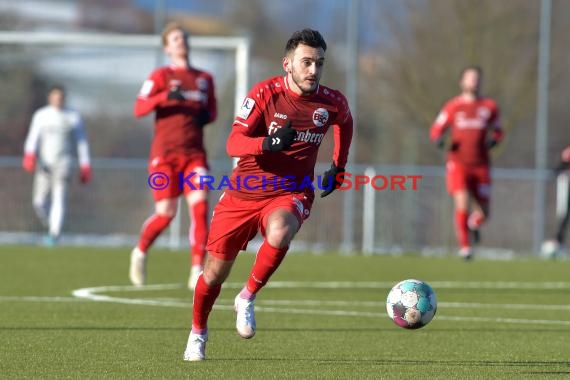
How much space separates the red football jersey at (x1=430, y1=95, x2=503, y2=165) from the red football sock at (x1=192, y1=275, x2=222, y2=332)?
34.0 ft

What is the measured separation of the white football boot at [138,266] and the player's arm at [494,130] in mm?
6299

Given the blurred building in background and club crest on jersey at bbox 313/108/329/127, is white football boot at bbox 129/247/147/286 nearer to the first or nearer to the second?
club crest on jersey at bbox 313/108/329/127

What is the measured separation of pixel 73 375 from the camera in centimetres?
649

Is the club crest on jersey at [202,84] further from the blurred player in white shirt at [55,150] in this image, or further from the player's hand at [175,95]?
the blurred player in white shirt at [55,150]

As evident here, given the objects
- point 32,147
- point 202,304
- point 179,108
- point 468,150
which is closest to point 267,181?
point 202,304

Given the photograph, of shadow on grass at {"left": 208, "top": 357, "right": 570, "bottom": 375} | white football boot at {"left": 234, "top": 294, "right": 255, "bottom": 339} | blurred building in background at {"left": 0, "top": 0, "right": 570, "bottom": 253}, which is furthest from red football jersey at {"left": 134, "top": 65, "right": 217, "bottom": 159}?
blurred building in background at {"left": 0, "top": 0, "right": 570, "bottom": 253}

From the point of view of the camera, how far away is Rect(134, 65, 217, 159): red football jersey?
12094 millimetres

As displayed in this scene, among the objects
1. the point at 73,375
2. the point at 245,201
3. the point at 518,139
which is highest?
the point at 518,139

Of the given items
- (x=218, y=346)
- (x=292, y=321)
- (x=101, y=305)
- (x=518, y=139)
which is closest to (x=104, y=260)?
(x=101, y=305)

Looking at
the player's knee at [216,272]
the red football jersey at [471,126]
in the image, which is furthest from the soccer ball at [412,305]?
the red football jersey at [471,126]

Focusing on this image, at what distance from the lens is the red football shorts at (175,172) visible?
39.7ft

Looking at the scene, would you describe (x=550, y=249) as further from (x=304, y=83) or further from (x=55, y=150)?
(x=304, y=83)

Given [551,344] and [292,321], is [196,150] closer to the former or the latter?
[292,321]

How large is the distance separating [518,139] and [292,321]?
59.5 ft
